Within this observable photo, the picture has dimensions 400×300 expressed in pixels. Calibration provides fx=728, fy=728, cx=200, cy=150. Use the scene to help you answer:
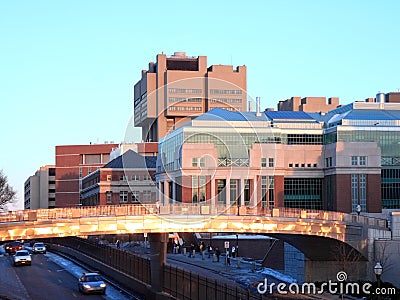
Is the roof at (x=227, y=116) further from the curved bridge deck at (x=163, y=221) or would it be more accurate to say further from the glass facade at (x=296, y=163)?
Result: the curved bridge deck at (x=163, y=221)

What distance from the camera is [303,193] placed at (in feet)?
343

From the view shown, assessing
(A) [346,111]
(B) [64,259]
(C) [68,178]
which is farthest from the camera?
(C) [68,178]

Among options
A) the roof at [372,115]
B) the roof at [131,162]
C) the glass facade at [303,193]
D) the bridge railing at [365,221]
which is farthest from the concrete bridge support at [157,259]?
the roof at [131,162]

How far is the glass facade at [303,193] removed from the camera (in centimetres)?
10312

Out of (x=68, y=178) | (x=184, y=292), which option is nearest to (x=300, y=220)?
(x=184, y=292)

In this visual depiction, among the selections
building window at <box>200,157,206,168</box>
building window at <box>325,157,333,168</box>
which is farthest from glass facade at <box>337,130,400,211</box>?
building window at <box>200,157,206,168</box>

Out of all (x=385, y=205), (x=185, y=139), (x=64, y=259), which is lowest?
(x=64, y=259)

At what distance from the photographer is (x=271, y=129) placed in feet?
340

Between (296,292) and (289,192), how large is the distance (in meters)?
55.2

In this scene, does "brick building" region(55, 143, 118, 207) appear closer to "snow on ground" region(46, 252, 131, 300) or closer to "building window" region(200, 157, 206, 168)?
Result: "snow on ground" region(46, 252, 131, 300)

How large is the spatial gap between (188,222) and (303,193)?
190ft

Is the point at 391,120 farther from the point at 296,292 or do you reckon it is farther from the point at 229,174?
the point at 296,292

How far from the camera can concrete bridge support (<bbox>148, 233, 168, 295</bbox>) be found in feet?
166

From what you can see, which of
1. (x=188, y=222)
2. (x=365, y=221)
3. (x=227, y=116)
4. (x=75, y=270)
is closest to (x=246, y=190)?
(x=227, y=116)
